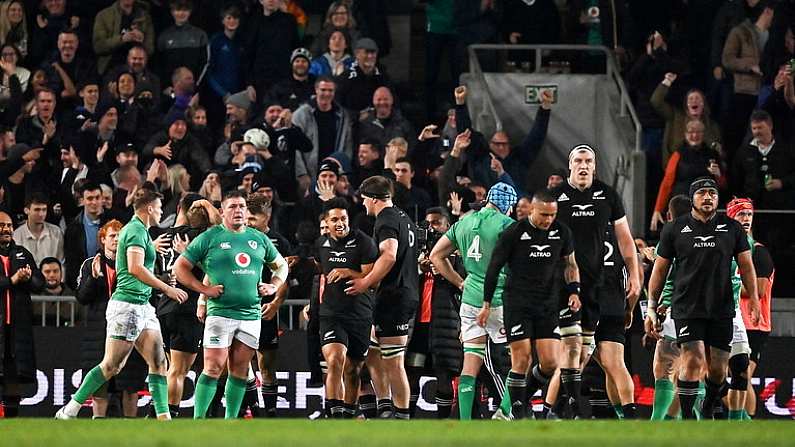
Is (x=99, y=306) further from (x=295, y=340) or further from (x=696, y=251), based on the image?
(x=696, y=251)

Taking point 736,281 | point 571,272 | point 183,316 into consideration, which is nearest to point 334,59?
point 183,316

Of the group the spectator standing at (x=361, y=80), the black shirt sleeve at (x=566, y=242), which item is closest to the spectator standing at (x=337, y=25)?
the spectator standing at (x=361, y=80)

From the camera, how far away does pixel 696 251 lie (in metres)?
14.5

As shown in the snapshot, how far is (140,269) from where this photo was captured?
1438 centimetres

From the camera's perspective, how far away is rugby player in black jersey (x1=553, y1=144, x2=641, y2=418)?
599 inches

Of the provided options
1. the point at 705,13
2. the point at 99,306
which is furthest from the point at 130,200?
the point at 705,13

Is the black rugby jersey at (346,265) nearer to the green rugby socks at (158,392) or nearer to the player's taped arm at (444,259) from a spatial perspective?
the player's taped arm at (444,259)

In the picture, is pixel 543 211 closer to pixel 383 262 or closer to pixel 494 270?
pixel 494 270

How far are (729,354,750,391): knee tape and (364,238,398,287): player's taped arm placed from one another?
10.8ft

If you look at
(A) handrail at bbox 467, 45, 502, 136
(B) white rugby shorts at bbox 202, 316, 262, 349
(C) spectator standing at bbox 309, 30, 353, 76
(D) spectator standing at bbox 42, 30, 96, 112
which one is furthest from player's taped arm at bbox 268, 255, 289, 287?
(D) spectator standing at bbox 42, 30, 96, 112

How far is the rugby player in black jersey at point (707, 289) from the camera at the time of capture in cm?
1448

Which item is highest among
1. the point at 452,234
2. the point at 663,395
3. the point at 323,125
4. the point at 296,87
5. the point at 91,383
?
the point at 296,87

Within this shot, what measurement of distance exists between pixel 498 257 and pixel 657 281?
1.42m

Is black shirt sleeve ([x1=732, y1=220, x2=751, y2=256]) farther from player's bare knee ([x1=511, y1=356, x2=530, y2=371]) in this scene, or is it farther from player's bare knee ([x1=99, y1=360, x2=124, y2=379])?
player's bare knee ([x1=99, y1=360, x2=124, y2=379])
